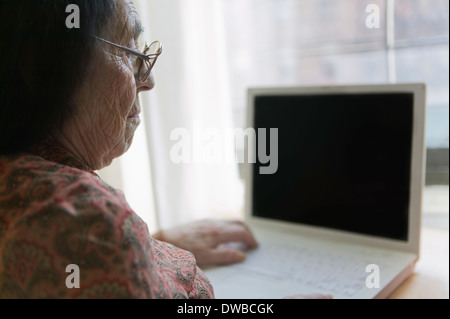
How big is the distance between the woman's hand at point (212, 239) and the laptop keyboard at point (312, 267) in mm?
40

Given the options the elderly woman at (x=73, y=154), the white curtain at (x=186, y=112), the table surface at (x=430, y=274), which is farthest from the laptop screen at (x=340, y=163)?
the elderly woman at (x=73, y=154)

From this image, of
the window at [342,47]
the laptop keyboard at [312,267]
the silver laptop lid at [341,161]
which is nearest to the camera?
the laptop keyboard at [312,267]

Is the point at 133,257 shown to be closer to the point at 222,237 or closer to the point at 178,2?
the point at 222,237

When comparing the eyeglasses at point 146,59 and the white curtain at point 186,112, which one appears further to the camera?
the white curtain at point 186,112

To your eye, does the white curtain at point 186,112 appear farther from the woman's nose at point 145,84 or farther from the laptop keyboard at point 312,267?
the woman's nose at point 145,84

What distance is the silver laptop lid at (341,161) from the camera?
117 centimetres

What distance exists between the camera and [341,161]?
127cm

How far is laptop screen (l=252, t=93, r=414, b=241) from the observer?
1.18 metres

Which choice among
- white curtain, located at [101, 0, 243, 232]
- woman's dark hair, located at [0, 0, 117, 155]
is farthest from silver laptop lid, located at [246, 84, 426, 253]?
woman's dark hair, located at [0, 0, 117, 155]

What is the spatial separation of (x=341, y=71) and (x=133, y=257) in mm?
1647

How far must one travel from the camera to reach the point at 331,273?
1.12m

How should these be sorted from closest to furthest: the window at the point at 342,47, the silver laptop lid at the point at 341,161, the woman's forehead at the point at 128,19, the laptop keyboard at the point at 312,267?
1. the woman's forehead at the point at 128,19
2. the laptop keyboard at the point at 312,267
3. the silver laptop lid at the point at 341,161
4. the window at the point at 342,47

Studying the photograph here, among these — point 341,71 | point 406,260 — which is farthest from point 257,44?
point 406,260
